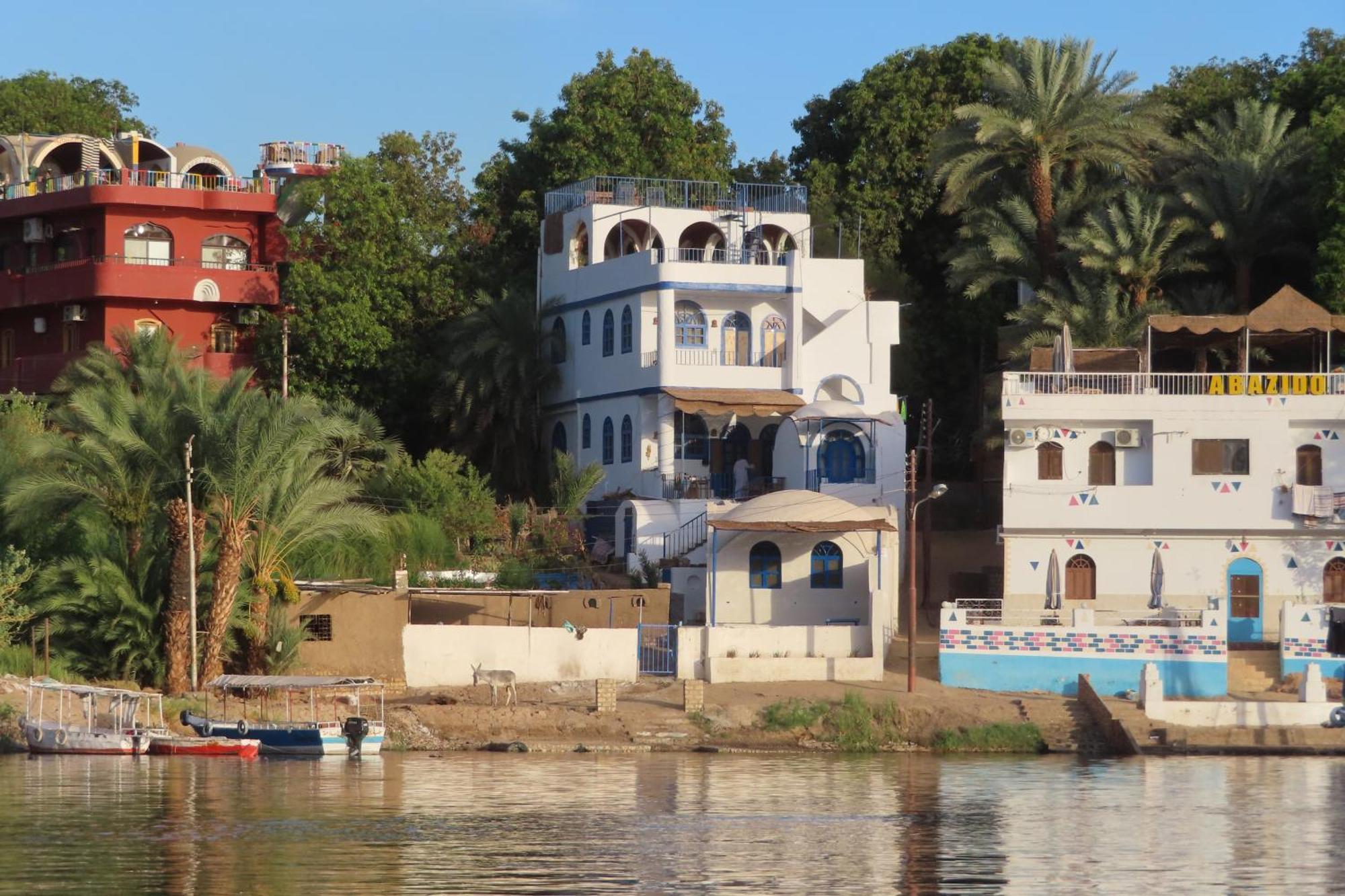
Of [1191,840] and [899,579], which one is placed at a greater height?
[899,579]

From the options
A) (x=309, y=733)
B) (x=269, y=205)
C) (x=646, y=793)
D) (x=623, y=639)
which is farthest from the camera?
(x=269, y=205)

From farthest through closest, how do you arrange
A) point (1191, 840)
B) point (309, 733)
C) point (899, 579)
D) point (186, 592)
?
point (899, 579)
point (186, 592)
point (309, 733)
point (1191, 840)

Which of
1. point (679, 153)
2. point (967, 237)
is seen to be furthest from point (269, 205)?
point (967, 237)

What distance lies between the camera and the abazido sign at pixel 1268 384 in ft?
152

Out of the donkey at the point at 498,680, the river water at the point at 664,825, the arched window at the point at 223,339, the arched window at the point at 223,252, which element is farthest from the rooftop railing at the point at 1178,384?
the arched window at the point at 223,252

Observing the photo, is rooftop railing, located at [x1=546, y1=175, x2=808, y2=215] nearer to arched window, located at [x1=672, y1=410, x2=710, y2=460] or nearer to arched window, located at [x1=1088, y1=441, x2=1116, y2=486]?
arched window, located at [x1=672, y1=410, x2=710, y2=460]

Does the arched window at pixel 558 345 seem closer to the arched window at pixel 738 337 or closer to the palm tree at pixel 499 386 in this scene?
the palm tree at pixel 499 386

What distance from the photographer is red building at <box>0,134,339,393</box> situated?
188 ft

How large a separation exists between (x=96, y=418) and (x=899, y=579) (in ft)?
60.7

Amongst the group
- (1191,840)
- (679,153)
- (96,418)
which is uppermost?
(679,153)

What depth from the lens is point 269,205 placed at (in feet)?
192

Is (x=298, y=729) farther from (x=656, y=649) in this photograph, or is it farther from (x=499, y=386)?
(x=499, y=386)

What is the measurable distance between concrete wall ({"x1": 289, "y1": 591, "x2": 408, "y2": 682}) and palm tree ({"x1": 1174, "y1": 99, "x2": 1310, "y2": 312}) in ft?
73.3

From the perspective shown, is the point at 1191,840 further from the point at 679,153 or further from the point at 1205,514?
the point at 679,153
